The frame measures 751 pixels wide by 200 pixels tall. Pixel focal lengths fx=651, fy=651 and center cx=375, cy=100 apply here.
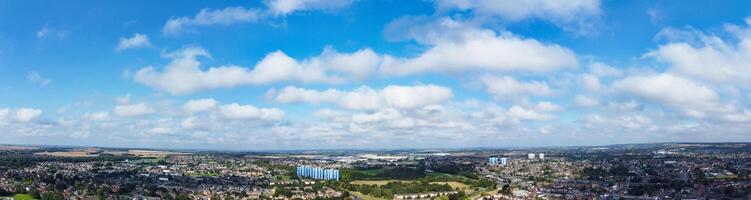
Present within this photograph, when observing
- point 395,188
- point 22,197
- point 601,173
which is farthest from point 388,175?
point 22,197

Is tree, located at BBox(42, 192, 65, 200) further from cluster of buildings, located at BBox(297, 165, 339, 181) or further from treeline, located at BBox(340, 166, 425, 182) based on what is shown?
cluster of buildings, located at BBox(297, 165, 339, 181)

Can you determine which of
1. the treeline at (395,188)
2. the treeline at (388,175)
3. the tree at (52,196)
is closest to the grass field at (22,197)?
the tree at (52,196)

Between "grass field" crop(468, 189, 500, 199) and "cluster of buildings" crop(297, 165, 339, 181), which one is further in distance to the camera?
"cluster of buildings" crop(297, 165, 339, 181)

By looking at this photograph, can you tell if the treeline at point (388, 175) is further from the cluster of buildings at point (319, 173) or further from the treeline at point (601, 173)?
the treeline at point (601, 173)

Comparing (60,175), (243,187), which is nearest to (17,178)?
(60,175)

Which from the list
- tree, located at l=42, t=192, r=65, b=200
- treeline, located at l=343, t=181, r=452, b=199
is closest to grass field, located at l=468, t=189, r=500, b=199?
treeline, located at l=343, t=181, r=452, b=199

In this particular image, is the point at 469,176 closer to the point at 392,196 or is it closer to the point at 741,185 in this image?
the point at 392,196

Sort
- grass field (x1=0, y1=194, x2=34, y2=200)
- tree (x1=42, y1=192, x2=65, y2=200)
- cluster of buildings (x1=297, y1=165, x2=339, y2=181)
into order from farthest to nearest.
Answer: cluster of buildings (x1=297, y1=165, x2=339, y2=181) → grass field (x1=0, y1=194, x2=34, y2=200) → tree (x1=42, y1=192, x2=65, y2=200)

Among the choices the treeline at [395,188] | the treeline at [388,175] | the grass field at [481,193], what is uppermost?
the treeline at [388,175]
